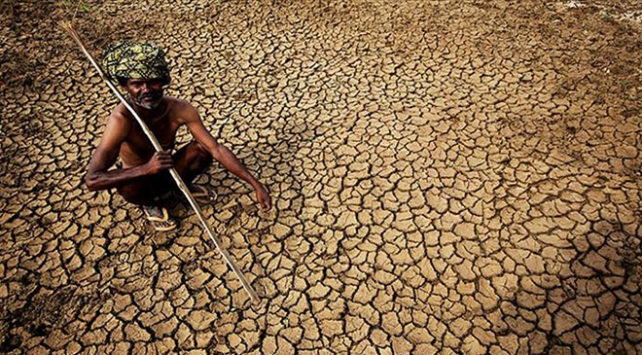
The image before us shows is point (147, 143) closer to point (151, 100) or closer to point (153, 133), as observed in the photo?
point (153, 133)

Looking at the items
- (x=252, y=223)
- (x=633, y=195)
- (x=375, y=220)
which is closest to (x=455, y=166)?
(x=375, y=220)

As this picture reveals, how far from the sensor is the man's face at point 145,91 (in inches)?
92.4

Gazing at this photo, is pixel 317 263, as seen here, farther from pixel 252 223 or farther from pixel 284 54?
pixel 284 54

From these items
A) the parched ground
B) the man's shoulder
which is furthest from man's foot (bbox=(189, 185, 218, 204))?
the man's shoulder

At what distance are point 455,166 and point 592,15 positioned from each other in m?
3.40

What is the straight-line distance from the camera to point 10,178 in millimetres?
3420

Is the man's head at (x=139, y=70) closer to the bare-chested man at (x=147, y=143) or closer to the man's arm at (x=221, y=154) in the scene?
the bare-chested man at (x=147, y=143)

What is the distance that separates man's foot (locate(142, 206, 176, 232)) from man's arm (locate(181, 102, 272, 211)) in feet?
2.05

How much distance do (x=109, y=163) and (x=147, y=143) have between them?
0.28 metres

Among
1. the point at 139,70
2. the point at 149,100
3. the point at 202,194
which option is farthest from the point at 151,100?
the point at 202,194

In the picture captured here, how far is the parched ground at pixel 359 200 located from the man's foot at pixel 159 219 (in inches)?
Result: 2.7

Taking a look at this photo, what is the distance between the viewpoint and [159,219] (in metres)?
2.95

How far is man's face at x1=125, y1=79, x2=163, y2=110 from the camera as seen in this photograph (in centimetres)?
235

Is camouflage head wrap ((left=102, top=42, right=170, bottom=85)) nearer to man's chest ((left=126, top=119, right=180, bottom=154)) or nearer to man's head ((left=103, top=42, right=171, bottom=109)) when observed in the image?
man's head ((left=103, top=42, right=171, bottom=109))
